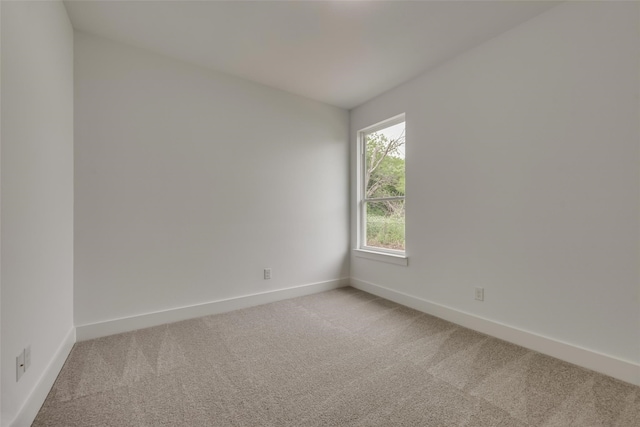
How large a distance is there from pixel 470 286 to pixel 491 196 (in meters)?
0.81

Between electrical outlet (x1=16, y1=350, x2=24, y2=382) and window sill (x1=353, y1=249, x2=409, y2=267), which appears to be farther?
window sill (x1=353, y1=249, x2=409, y2=267)

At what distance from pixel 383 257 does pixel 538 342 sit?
1.55 metres

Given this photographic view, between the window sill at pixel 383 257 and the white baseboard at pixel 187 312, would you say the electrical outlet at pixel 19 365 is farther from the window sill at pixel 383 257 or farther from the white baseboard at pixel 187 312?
the window sill at pixel 383 257

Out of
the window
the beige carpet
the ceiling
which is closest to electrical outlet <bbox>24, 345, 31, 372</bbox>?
the beige carpet

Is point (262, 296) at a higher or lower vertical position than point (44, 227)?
lower

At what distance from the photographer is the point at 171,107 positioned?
2514mm

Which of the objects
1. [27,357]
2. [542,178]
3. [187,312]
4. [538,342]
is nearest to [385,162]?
[542,178]

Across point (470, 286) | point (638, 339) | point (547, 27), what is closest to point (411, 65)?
point (547, 27)

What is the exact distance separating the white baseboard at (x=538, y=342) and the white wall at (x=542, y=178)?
0.14 feet

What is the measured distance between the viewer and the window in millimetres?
3172

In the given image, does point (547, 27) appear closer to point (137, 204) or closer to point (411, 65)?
point (411, 65)

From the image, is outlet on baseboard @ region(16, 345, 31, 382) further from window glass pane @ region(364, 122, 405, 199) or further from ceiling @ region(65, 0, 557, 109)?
window glass pane @ region(364, 122, 405, 199)

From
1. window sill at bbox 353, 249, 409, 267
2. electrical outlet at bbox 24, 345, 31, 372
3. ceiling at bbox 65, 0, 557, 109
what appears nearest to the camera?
electrical outlet at bbox 24, 345, 31, 372

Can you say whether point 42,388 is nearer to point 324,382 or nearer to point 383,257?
point 324,382
